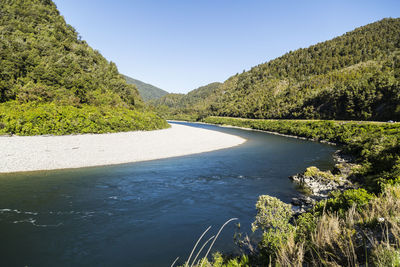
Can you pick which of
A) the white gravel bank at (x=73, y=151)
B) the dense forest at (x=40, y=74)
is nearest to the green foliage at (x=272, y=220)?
the white gravel bank at (x=73, y=151)

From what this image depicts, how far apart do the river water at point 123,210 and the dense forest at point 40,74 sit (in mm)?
19322

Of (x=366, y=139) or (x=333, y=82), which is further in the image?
(x=333, y=82)

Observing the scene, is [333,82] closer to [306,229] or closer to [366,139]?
[366,139]

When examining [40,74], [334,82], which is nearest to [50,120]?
[40,74]

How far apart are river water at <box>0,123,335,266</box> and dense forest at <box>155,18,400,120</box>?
59145 mm

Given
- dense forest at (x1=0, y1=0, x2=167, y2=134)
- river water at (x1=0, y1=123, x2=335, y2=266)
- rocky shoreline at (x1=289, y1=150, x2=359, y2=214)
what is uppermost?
dense forest at (x1=0, y1=0, x2=167, y2=134)

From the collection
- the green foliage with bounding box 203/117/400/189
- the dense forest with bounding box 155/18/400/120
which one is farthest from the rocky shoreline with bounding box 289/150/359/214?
the dense forest with bounding box 155/18/400/120

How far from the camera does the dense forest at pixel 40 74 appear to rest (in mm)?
33756

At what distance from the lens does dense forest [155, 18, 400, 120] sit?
6100cm

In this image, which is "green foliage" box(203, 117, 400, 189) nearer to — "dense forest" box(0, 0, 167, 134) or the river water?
the river water

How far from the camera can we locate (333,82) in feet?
332

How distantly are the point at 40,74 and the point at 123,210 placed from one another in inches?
1868

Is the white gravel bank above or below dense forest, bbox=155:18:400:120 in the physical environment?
below

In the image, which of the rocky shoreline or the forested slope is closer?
the rocky shoreline
